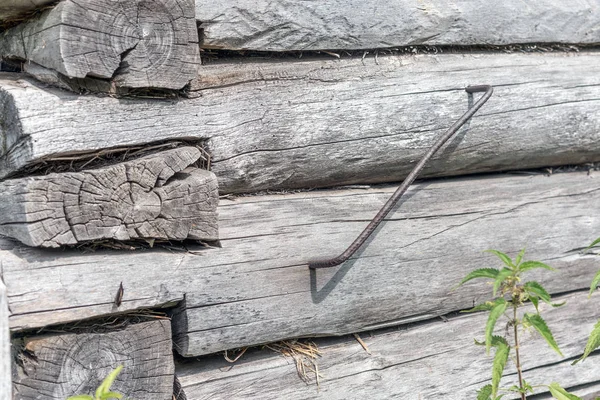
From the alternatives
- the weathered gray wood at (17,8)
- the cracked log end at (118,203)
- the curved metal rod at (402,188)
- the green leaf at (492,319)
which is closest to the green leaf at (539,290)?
the green leaf at (492,319)

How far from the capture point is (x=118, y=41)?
6.58 ft

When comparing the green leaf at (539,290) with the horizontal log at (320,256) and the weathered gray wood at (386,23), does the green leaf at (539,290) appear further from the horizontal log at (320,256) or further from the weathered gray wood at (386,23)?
the weathered gray wood at (386,23)

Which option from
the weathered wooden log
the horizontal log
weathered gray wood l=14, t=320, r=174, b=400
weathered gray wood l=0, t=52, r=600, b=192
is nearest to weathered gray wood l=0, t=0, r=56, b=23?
the weathered wooden log

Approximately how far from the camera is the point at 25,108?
6.44 feet

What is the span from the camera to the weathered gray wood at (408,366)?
2314mm

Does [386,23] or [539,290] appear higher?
[386,23]

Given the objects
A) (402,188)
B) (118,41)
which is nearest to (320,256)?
(402,188)

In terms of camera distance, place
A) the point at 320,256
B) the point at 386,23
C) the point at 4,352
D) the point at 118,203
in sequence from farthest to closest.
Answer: the point at 386,23
the point at 320,256
the point at 118,203
the point at 4,352

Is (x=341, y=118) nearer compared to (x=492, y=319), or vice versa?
(x=492, y=319)

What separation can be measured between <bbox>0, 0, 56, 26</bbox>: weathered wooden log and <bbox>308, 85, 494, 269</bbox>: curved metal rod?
112 centimetres

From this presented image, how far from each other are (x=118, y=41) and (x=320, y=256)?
93 cm

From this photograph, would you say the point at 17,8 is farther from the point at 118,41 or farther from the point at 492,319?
the point at 492,319

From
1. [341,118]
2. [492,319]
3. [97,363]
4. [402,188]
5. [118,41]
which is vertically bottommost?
[97,363]

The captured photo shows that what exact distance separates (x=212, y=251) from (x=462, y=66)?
3.90 feet
